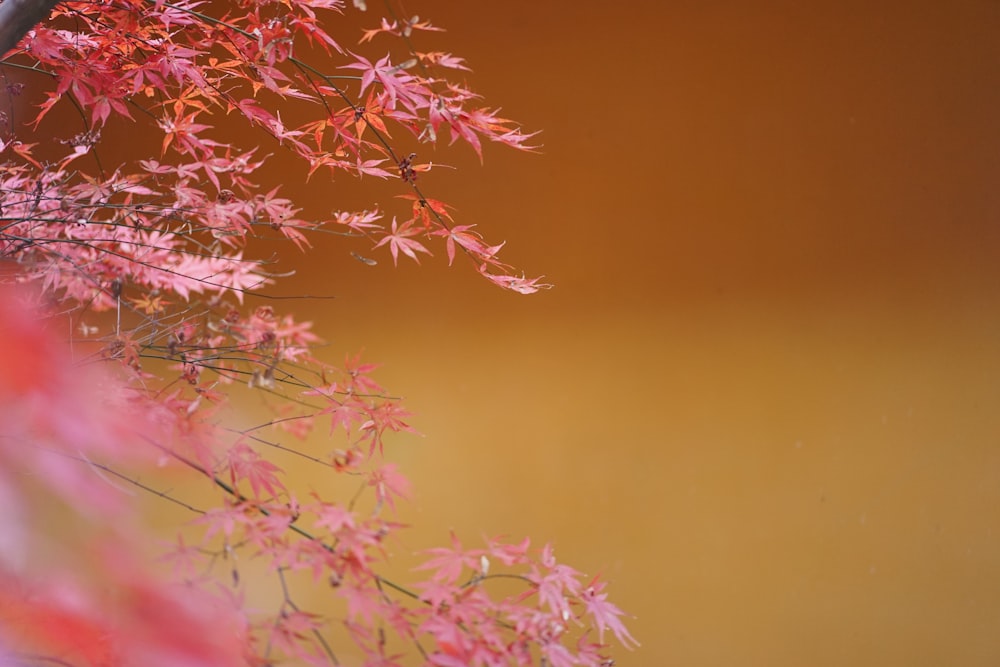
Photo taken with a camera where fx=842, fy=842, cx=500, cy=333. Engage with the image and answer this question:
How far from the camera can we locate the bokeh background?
2.22 meters

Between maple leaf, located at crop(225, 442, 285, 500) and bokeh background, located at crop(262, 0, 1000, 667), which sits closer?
maple leaf, located at crop(225, 442, 285, 500)

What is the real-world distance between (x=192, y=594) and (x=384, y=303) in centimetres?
191

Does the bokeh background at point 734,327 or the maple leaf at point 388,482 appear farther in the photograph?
the bokeh background at point 734,327

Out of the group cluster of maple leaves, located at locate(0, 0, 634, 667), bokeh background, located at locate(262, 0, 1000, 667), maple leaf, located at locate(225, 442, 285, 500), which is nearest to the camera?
cluster of maple leaves, located at locate(0, 0, 634, 667)

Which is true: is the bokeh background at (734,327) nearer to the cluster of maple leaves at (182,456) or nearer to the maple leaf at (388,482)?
the cluster of maple leaves at (182,456)

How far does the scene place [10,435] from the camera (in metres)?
0.67

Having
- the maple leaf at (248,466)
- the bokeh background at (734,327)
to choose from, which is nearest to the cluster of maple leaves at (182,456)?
A: the maple leaf at (248,466)

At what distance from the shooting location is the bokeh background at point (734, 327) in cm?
222

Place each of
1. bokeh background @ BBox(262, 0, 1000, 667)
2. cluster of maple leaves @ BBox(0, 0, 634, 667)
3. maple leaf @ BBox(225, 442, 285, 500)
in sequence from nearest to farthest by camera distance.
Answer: cluster of maple leaves @ BBox(0, 0, 634, 667), maple leaf @ BBox(225, 442, 285, 500), bokeh background @ BBox(262, 0, 1000, 667)

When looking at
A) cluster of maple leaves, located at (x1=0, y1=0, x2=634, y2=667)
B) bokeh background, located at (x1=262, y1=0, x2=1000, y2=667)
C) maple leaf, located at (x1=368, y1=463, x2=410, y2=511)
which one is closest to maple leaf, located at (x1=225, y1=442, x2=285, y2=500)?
cluster of maple leaves, located at (x1=0, y1=0, x2=634, y2=667)

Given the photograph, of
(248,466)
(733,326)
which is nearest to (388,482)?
(248,466)

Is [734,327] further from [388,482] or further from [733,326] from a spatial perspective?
[388,482]

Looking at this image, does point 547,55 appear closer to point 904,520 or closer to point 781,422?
point 781,422

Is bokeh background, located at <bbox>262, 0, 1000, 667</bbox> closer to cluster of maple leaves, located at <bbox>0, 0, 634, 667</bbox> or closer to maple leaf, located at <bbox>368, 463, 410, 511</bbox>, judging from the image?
cluster of maple leaves, located at <bbox>0, 0, 634, 667</bbox>
